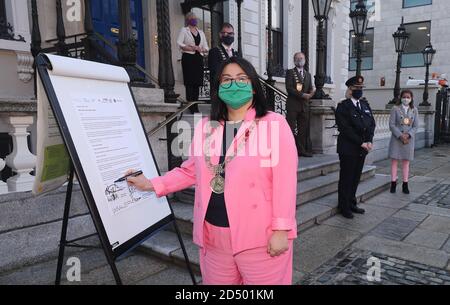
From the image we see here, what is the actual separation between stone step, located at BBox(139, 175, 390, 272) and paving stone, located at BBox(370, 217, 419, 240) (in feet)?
2.38

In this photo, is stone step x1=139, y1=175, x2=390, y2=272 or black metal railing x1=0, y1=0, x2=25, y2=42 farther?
black metal railing x1=0, y1=0, x2=25, y2=42

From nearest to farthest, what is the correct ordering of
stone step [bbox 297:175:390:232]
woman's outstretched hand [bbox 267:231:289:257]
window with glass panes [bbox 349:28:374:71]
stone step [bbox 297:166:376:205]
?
woman's outstretched hand [bbox 267:231:289:257]
stone step [bbox 297:175:390:232]
stone step [bbox 297:166:376:205]
window with glass panes [bbox 349:28:374:71]

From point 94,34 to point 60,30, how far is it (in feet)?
2.10

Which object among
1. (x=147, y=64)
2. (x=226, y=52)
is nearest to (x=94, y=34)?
(x=147, y=64)

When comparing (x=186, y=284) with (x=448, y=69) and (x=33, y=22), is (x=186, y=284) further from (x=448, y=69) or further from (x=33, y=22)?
(x=448, y=69)

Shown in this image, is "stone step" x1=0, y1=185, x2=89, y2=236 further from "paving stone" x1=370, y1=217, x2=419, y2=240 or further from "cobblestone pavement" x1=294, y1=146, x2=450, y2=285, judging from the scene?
"paving stone" x1=370, y1=217, x2=419, y2=240

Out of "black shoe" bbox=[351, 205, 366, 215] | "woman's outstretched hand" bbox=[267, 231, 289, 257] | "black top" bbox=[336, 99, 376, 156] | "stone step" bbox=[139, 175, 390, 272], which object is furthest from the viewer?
"black shoe" bbox=[351, 205, 366, 215]

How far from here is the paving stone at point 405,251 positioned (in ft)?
12.6

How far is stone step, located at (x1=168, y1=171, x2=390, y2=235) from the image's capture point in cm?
425

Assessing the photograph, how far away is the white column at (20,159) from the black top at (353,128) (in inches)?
159

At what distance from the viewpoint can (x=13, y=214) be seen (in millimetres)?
3490

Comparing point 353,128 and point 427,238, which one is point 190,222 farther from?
point 427,238

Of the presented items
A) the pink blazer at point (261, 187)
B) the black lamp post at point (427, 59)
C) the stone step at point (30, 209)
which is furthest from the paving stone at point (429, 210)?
the black lamp post at point (427, 59)

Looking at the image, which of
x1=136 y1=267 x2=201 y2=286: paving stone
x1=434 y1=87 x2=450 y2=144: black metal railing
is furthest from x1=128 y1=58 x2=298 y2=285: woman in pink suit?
x1=434 y1=87 x2=450 y2=144: black metal railing
